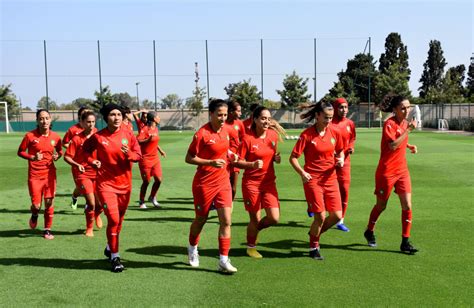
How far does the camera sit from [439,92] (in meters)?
71.9

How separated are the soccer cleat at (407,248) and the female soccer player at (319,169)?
116cm

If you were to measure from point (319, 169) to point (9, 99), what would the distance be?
68208 millimetres

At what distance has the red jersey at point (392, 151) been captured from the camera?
22.7ft

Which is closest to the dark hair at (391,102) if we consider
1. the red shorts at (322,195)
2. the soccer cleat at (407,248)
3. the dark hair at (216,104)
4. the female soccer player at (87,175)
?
the red shorts at (322,195)

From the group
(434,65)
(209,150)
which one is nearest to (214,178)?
(209,150)

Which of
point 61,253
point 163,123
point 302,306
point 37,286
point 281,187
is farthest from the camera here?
point 163,123

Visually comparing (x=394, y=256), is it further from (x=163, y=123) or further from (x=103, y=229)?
(x=163, y=123)

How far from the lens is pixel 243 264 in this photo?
6.46 m

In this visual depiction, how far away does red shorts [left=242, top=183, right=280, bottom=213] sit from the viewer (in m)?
6.65

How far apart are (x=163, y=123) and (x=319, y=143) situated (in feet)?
203

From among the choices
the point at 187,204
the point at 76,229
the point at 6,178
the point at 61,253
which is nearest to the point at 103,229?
the point at 76,229

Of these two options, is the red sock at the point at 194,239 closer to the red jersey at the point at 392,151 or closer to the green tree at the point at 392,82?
the red jersey at the point at 392,151

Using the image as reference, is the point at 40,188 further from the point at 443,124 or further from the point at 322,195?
the point at 443,124

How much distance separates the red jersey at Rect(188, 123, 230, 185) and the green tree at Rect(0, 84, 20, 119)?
220ft
